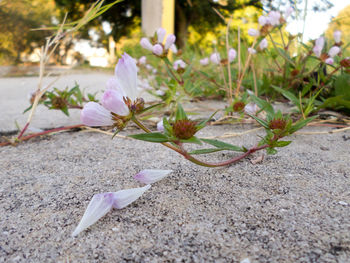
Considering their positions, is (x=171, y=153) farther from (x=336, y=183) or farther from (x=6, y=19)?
(x=6, y=19)

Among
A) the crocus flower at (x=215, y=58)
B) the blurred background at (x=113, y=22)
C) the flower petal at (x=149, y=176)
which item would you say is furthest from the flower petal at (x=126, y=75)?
the blurred background at (x=113, y=22)

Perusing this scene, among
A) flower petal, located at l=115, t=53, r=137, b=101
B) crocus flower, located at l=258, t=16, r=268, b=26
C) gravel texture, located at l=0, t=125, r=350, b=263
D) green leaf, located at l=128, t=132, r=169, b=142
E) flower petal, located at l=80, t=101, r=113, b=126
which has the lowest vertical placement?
gravel texture, located at l=0, t=125, r=350, b=263

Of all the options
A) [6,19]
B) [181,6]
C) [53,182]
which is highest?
[181,6]

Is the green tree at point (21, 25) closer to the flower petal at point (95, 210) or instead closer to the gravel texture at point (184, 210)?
the gravel texture at point (184, 210)

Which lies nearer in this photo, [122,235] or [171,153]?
[122,235]

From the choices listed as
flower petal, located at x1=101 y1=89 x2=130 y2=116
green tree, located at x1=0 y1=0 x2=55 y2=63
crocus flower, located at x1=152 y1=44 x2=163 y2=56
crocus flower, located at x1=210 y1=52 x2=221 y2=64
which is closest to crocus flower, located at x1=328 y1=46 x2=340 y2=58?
crocus flower, located at x1=210 y1=52 x2=221 y2=64

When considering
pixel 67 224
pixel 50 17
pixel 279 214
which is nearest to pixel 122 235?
pixel 67 224

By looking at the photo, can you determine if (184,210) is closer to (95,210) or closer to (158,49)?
(95,210)

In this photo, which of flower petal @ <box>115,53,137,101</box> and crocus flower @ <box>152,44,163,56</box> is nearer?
flower petal @ <box>115,53,137,101</box>

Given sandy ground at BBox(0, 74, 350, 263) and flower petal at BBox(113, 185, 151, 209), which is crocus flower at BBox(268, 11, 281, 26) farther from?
flower petal at BBox(113, 185, 151, 209)
